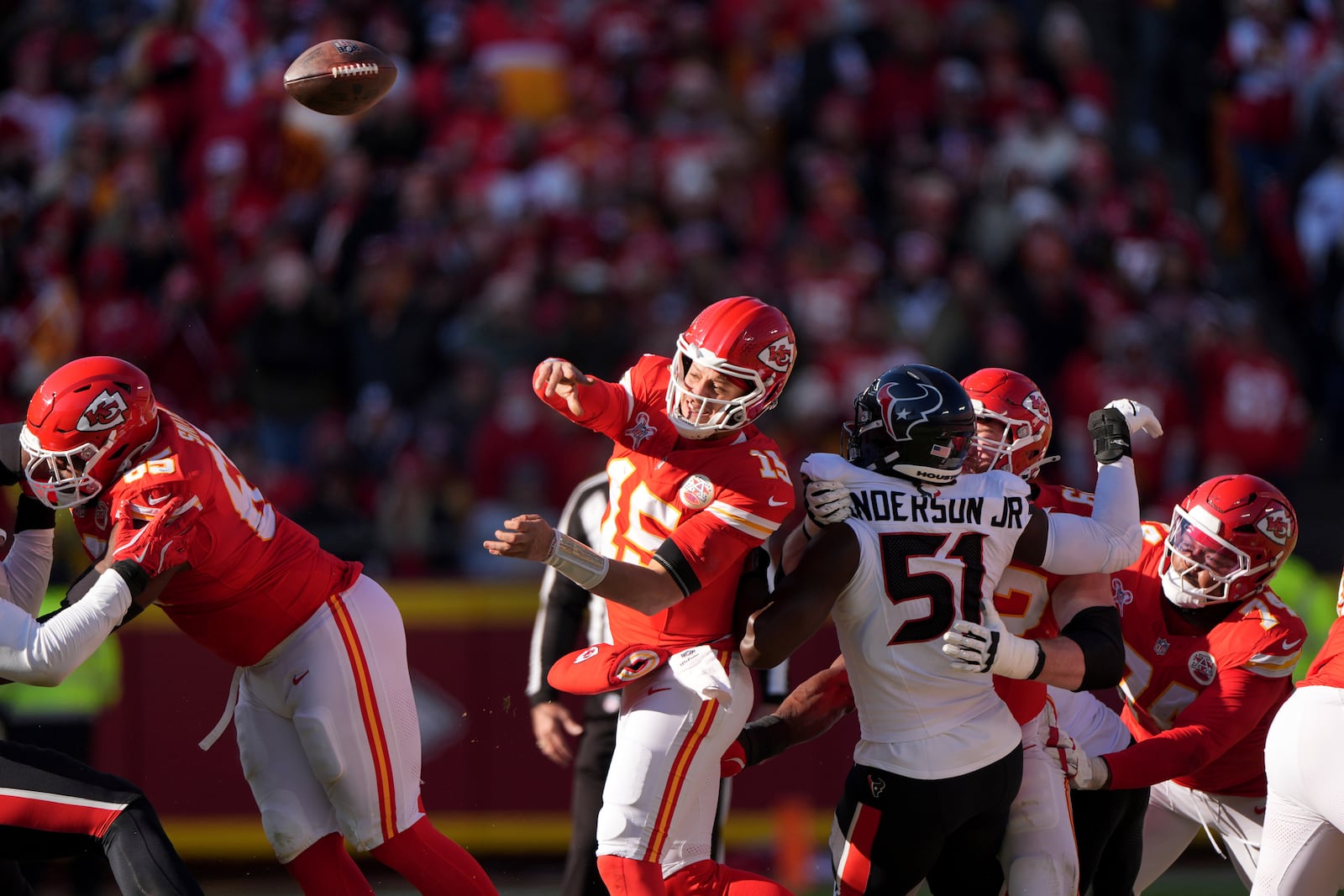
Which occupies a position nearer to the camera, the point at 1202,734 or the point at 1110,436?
the point at 1202,734

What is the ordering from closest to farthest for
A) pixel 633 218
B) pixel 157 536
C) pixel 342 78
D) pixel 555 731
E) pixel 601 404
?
pixel 157 536, pixel 601 404, pixel 555 731, pixel 342 78, pixel 633 218

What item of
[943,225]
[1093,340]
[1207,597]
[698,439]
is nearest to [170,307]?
[943,225]

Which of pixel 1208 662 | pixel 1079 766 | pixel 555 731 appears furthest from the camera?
pixel 555 731

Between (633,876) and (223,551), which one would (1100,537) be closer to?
(633,876)

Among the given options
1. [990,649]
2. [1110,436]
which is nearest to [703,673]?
[990,649]

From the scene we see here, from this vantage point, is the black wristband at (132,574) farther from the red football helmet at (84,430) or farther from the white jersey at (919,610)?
the white jersey at (919,610)

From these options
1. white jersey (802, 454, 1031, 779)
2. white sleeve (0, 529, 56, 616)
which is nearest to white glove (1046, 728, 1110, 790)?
white jersey (802, 454, 1031, 779)

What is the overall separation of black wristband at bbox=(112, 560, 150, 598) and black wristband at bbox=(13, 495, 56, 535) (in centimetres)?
81

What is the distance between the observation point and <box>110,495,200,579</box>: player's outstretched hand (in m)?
4.40

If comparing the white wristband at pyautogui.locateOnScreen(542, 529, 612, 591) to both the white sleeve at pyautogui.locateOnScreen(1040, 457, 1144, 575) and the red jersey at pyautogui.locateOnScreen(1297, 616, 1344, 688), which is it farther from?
the red jersey at pyautogui.locateOnScreen(1297, 616, 1344, 688)

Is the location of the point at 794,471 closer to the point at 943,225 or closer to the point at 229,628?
the point at 943,225

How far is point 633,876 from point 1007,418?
5.83 ft

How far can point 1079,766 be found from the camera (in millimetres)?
4879

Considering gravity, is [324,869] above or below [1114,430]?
below
